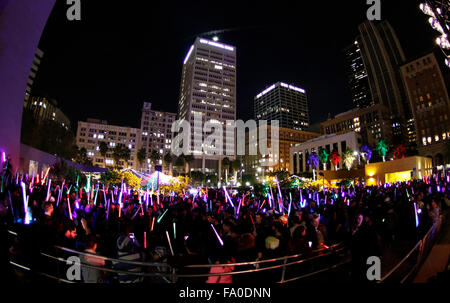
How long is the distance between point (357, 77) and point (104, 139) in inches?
7508

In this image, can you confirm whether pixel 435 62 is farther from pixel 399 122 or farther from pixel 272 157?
pixel 272 157

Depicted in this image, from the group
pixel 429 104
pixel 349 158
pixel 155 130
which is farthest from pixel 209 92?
pixel 429 104

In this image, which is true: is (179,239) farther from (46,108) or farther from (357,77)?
(357,77)

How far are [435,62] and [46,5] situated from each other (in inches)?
3939

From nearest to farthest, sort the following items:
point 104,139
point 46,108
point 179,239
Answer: point 179,239, point 46,108, point 104,139

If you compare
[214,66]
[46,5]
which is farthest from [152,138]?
[46,5]

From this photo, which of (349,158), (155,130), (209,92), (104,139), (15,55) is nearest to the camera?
(15,55)

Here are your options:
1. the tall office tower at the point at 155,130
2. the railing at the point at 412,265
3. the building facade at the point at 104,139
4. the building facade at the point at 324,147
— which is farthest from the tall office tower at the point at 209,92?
the railing at the point at 412,265

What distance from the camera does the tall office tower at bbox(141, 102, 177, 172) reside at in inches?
4918

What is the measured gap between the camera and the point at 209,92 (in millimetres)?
124312

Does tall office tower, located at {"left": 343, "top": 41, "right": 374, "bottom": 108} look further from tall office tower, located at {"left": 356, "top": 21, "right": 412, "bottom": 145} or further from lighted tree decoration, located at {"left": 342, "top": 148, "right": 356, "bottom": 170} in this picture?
lighted tree decoration, located at {"left": 342, "top": 148, "right": 356, "bottom": 170}

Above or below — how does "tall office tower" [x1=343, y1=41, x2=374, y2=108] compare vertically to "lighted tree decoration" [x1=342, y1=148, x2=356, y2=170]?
above

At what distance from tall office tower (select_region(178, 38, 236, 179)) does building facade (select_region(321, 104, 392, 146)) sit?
2277 inches

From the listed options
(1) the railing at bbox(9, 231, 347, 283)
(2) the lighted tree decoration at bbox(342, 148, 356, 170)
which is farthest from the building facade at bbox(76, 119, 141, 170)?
(1) the railing at bbox(9, 231, 347, 283)
